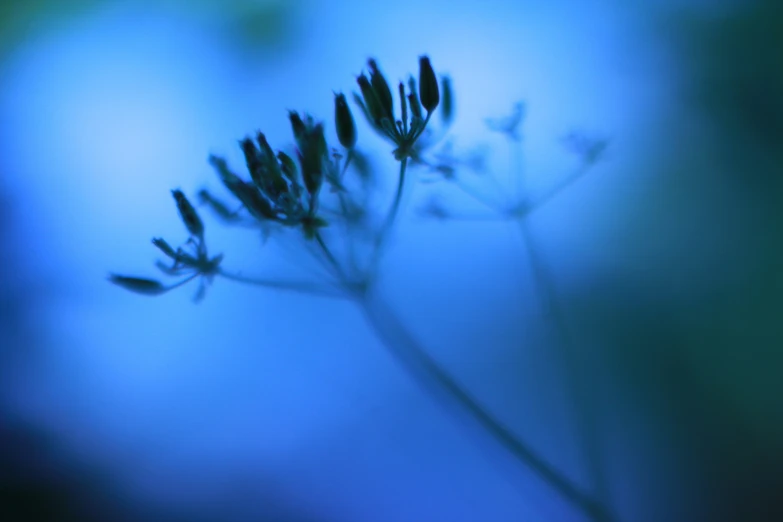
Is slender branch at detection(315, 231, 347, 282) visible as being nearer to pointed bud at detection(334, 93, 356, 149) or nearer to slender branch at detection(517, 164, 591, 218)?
pointed bud at detection(334, 93, 356, 149)

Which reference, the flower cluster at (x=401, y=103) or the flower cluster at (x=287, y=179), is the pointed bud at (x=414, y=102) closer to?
the flower cluster at (x=401, y=103)

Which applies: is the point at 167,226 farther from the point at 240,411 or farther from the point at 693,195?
the point at 693,195

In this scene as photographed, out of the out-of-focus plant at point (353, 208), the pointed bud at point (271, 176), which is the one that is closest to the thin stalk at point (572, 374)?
the out-of-focus plant at point (353, 208)

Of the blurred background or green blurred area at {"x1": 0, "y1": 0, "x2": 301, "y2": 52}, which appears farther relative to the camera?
green blurred area at {"x1": 0, "y1": 0, "x2": 301, "y2": 52}

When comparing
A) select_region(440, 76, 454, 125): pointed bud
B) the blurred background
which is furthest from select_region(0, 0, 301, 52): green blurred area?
select_region(440, 76, 454, 125): pointed bud

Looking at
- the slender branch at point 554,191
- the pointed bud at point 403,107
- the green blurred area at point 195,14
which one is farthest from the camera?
the green blurred area at point 195,14

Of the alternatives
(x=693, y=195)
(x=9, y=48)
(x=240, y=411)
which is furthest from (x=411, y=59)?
(x=9, y=48)
